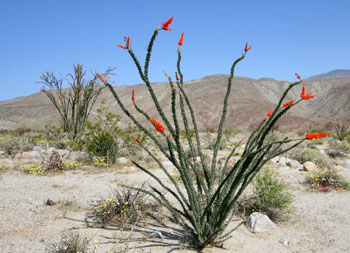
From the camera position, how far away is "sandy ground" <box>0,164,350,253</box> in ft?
12.7

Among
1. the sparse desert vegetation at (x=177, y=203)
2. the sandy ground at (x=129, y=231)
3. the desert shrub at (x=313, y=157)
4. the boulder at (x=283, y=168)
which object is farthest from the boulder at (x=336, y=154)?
the sandy ground at (x=129, y=231)

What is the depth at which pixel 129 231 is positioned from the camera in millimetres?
4406

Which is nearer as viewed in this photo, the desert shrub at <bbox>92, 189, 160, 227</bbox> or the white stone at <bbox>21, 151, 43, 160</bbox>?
the desert shrub at <bbox>92, 189, 160, 227</bbox>

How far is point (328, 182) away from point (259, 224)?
130 inches

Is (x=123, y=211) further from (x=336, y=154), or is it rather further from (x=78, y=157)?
(x=336, y=154)

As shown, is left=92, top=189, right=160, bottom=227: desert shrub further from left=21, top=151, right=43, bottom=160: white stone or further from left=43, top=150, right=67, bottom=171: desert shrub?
left=21, top=151, right=43, bottom=160: white stone

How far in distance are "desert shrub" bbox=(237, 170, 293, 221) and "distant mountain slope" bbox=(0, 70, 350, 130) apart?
34.7m

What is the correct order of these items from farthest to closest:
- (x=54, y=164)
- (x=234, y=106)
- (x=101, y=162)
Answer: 1. (x=234, y=106)
2. (x=101, y=162)
3. (x=54, y=164)

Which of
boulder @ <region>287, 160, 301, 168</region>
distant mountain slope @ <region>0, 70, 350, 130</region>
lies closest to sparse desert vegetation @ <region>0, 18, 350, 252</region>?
boulder @ <region>287, 160, 301, 168</region>

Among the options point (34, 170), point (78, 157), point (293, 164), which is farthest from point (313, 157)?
point (34, 170)

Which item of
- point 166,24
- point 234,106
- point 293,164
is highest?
point 166,24

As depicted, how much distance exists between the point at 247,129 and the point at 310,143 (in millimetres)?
25490

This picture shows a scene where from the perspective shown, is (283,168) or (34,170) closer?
(34,170)

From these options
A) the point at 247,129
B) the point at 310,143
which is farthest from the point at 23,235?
the point at 247,129
